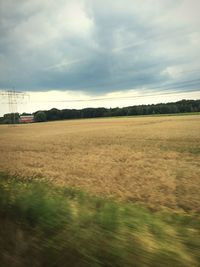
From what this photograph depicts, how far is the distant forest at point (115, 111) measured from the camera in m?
119

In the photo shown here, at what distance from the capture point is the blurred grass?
326cm

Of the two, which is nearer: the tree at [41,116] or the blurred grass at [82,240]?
the blurred grass at [82,240]

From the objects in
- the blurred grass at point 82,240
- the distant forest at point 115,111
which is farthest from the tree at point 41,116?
the blurred grass at point 82,240

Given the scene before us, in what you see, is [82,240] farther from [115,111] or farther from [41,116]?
[41,116]

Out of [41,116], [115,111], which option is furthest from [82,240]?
[41,116]

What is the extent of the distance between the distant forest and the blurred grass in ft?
384

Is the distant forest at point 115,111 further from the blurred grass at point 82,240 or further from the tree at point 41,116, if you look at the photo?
the blurred grass at point 82,240

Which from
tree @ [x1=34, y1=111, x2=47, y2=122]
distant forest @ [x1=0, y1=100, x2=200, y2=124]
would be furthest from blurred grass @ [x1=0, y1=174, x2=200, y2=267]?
tree @ [x1=34, y1=111, x2=47, y2=122]

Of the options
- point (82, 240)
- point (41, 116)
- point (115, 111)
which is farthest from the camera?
point (41, 116)

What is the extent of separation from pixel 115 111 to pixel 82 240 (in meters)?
131

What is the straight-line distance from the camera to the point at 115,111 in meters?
134

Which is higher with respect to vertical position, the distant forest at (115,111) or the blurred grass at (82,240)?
the distant forest at (115,111)

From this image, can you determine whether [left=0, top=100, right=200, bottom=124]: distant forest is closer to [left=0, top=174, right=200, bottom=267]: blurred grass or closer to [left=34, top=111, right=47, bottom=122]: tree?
[left=34, top=111, right=47, bottom=122]: tree

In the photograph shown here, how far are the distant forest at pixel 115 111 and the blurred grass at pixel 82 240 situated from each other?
117 m
